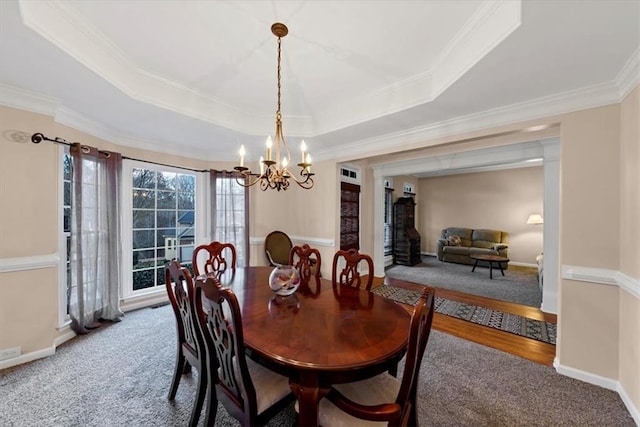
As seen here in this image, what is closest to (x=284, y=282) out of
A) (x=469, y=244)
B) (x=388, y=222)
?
(x=388, y=222)

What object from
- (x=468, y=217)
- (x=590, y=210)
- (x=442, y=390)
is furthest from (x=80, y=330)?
(x=468, y=217)

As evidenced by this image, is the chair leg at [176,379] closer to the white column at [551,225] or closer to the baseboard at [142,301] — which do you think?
the baseboard at [142,301]

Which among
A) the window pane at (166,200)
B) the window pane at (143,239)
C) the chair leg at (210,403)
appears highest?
the window pane at (166,200)

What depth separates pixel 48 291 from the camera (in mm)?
2361

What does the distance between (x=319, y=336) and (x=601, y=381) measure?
8.01ft

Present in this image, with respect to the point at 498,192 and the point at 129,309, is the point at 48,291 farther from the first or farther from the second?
the point at 498,192

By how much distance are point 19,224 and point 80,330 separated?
4.01 feet

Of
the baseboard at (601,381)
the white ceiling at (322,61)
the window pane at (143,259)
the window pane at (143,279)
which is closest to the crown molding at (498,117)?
the white ceiling at (322,61)

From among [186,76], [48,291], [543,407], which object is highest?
[186,76]

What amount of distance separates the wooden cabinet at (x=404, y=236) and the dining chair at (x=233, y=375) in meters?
5.64

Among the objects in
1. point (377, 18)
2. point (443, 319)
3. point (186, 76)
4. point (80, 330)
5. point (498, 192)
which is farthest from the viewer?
point (498, 192)

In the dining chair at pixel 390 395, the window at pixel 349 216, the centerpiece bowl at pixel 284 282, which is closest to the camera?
the dining chair at pixel 390 395

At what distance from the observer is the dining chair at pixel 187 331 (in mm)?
1447

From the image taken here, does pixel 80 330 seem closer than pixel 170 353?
No
